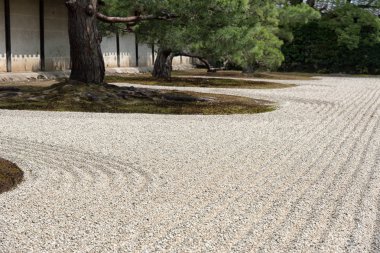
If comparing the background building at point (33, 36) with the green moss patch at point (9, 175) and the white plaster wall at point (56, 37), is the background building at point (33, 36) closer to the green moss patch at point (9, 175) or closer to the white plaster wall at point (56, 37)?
the white plaster wall at point (56, 37)

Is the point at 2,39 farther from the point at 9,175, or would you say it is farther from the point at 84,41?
the point at 9,175

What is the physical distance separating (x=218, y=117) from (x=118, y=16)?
19.8 ft

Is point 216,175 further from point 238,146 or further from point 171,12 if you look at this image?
point 171,12

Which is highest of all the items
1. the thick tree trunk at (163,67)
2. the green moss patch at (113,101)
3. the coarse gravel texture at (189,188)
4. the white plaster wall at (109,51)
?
the white plaster wall at (109,51)

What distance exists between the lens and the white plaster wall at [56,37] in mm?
21484

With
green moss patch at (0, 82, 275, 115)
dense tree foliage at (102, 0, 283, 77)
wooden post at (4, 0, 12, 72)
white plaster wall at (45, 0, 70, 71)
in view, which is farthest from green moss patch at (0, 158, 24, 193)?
white plaster wall at (45, 0, 70, 71)

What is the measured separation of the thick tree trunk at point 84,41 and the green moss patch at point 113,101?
1.13 feet

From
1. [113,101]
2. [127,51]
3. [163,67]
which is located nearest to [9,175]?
[113,101]

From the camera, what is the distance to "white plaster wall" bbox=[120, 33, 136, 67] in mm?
27016

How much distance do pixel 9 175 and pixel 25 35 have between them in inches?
610

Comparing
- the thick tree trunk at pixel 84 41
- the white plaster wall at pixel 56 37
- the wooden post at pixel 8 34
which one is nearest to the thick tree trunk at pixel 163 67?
the white plaster wall at pixel 56 37

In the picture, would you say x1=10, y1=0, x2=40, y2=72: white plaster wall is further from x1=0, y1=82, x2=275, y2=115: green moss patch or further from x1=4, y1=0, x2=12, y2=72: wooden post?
x1=0, y1=82, x2=275, y2=115: green moss patch

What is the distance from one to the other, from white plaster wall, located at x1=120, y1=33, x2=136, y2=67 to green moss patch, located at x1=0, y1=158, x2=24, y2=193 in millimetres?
21090

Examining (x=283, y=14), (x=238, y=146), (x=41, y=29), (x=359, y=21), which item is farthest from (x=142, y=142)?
(x=359, y=21)
